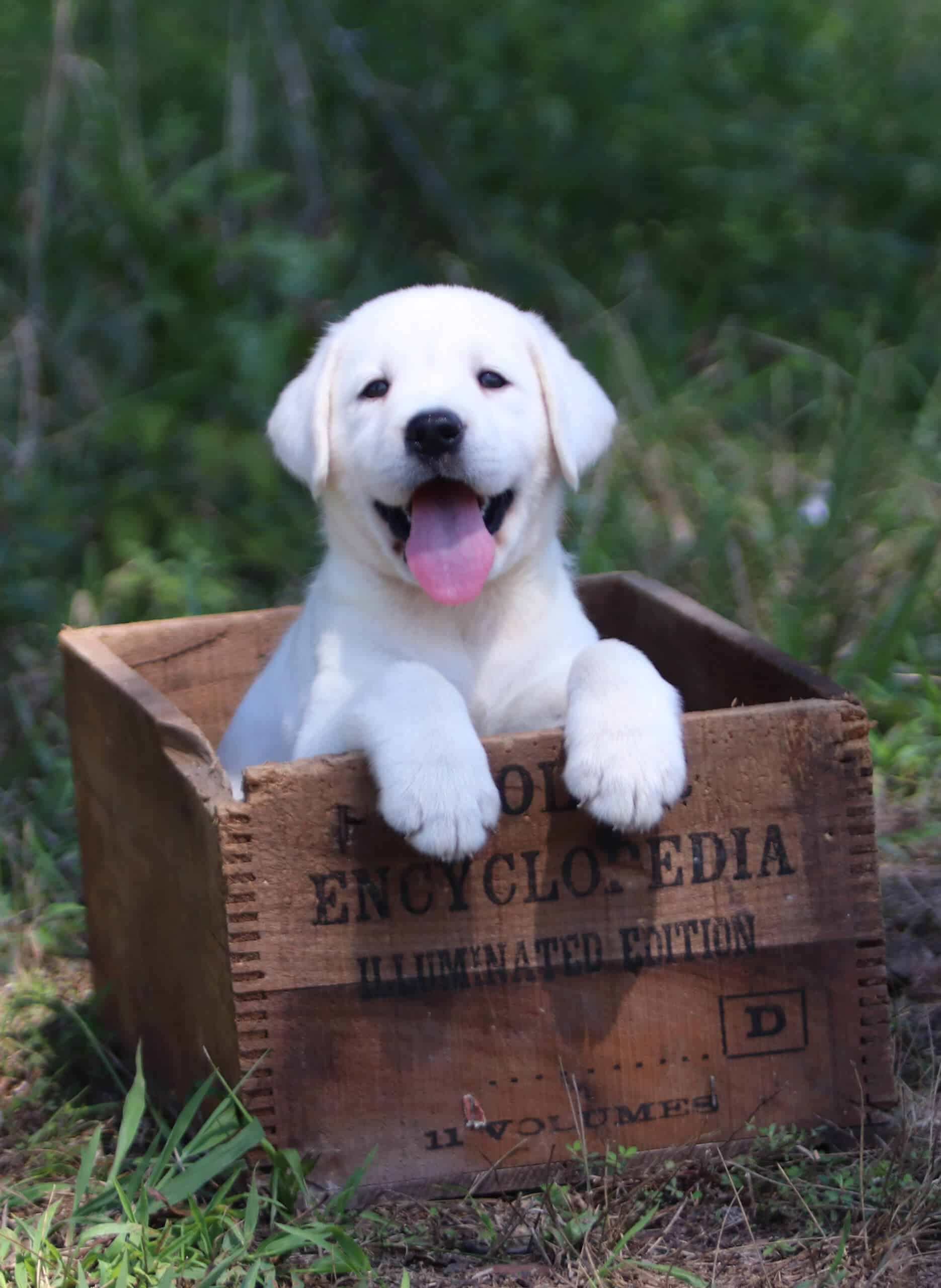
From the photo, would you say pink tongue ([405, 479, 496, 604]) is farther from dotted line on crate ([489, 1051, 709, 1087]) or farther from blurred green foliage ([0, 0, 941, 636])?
blurred green foliage ([0, 0, 941, 636])

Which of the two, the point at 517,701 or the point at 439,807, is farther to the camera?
the point at 517,701

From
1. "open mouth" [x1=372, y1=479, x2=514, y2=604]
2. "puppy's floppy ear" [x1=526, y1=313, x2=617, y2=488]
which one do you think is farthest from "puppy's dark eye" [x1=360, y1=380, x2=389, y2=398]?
"puppy's floppy ear" [x1=526, y1=313, x2=617, y2=488]

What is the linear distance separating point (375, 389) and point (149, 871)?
1.01m

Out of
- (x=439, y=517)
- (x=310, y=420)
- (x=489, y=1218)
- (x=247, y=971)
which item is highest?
(x=310, y=420)

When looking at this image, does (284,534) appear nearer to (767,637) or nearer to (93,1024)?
(767,637)

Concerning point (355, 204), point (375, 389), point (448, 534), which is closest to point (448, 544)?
point (448, 534)

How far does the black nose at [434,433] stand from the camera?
8.59 ft

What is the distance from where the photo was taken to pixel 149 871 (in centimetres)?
283

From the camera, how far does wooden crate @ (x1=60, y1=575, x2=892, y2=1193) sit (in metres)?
2.34

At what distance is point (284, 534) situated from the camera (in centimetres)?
535

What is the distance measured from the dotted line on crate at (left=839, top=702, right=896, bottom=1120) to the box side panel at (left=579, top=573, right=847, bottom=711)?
93 millimetres

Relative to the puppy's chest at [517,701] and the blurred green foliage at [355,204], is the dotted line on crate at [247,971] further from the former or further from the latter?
the blurred green foliage at [355,204]

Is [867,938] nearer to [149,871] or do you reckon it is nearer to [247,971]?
[247,971]

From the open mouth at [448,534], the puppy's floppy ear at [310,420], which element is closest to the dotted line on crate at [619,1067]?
the open mouth at [448,534]
